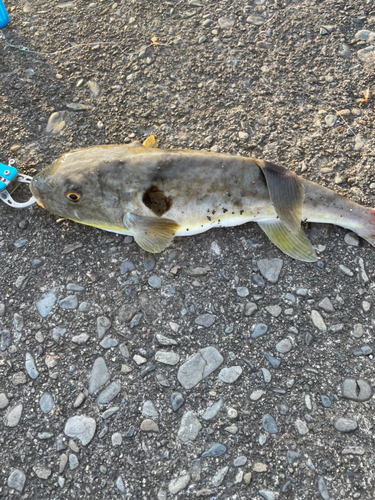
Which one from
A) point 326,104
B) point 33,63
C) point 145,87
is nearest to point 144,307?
point 145,87

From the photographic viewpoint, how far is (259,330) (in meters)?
3.16

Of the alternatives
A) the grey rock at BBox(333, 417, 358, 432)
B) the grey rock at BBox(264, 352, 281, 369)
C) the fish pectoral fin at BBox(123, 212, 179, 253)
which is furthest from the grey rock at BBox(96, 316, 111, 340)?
the grey rock at BBox(333, 417, 358, 432)

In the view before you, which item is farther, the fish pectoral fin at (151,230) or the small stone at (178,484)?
the fish pectoral fin at (151,230)

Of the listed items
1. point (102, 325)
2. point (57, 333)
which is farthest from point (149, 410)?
point (57, 333)

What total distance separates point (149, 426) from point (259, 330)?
3.67 ft

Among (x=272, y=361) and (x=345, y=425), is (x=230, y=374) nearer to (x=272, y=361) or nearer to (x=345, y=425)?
(x=272, y=361)

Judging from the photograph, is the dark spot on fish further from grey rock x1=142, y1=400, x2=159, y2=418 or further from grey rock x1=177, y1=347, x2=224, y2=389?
grey rock x1=142, y1=400, x2=159, y2=418

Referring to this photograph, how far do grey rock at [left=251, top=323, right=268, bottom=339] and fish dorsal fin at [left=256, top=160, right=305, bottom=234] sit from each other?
2.74ft

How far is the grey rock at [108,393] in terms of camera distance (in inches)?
118

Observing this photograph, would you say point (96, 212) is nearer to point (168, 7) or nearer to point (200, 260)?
point (200, 260)

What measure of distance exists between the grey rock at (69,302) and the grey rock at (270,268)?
161 centimetres

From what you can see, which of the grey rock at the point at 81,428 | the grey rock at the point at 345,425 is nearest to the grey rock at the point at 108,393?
the grey rock at the point at 81,428

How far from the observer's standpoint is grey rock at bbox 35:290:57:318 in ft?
10.9

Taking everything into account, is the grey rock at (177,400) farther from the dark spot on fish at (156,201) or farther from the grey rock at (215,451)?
the dark spot on fish at (156,201)
